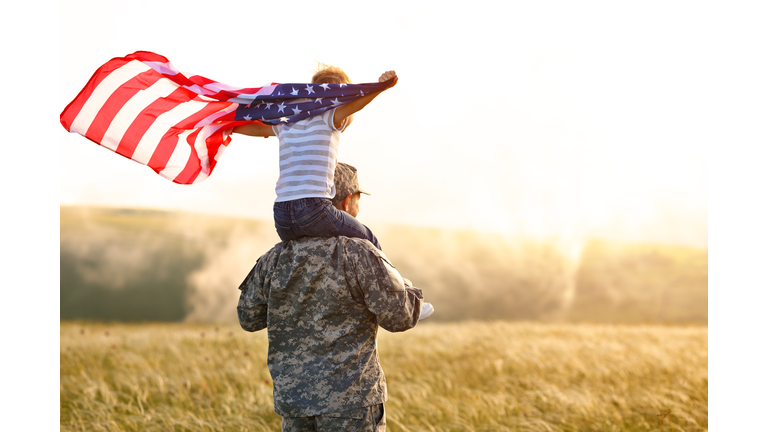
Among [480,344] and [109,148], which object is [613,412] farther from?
[109,148]

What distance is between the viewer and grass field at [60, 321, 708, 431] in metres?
5.11

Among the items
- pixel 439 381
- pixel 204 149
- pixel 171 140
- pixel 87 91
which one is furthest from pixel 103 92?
pixel 439 381

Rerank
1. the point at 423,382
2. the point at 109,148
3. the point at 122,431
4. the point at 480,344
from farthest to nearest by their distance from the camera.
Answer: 1. the point at 480,344
2. the point at 423,382
3. the point at 122,431
4. the point at 109,148

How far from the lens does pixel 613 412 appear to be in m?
5.15

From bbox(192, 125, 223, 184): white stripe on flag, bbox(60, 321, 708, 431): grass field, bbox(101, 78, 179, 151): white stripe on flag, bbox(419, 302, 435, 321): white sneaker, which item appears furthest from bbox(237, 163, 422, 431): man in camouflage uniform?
bbox(60, 321, 708, 431): grass field

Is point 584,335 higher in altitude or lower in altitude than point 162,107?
lower

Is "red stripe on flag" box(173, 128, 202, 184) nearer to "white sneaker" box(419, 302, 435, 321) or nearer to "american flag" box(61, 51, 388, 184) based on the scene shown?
"american flag" box(61, 51, 388, 184)

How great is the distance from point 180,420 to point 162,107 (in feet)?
10.6

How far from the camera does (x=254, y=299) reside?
10.1ft

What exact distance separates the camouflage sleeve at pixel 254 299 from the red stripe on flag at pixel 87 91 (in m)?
1.59

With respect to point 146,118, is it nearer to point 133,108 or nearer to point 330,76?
point 133,108

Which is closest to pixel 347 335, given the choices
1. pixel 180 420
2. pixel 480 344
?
pixel 180 420

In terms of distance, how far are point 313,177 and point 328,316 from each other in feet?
2.55

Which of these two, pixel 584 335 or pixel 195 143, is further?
pixel 584 335
